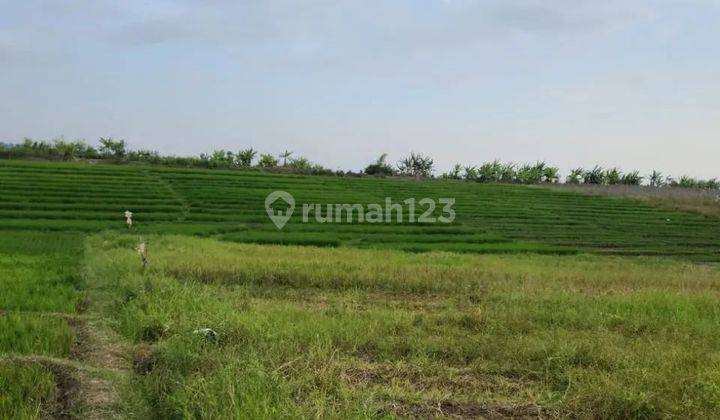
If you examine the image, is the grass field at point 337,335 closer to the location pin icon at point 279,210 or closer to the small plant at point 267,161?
the location pin icon at point 279,210

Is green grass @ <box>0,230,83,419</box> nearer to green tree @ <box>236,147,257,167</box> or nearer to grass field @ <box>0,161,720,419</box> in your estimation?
grass field @ <box>0,161,720,419</box>

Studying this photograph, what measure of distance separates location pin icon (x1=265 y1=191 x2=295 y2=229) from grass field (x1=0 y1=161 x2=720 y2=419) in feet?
33.2

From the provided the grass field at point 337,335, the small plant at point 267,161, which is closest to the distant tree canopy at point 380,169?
the small plant at point 267,161

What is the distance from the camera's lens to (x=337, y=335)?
649 centimetres

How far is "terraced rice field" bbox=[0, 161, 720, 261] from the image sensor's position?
21.9m

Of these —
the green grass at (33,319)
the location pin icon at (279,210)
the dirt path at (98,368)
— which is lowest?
the dirt path at (98,368)

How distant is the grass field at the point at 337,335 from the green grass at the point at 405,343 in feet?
0.08

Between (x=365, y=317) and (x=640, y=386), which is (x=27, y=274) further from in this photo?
(x=640, y=386)

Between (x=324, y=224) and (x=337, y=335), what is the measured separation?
20130 mm

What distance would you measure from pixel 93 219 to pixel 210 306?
1812cm

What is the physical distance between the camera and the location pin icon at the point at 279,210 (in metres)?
27.3

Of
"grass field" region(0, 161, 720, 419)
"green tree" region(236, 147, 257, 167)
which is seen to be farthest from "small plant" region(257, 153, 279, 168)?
"grass field" region(0, 161, 720, 419)

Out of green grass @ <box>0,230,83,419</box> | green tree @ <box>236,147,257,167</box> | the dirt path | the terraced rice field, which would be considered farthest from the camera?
green tree @ <box>236,147,257,167</box>

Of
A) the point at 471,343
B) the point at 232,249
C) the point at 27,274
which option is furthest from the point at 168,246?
the point at 471,343
